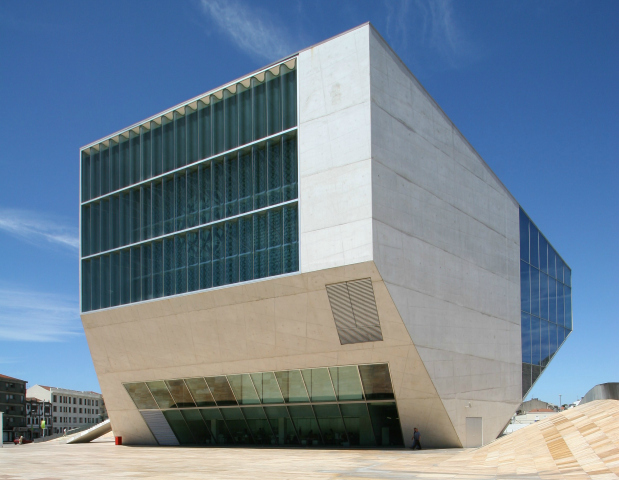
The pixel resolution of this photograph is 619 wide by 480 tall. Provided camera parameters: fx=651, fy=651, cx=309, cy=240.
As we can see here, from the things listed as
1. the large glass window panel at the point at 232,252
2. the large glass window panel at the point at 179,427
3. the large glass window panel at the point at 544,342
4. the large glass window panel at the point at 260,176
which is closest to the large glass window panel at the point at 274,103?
the large glass window panel at the point at 260,176

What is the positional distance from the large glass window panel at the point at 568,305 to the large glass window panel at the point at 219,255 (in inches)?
1040

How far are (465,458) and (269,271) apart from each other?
11182mm

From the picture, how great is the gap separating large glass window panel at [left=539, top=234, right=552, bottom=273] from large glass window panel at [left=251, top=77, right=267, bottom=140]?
2088 centimetres

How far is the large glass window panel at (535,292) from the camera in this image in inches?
1518

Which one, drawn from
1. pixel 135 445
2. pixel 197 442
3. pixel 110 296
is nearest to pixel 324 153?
pixel 110 296

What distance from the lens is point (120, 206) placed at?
35094mm

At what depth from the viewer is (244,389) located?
32.1 m

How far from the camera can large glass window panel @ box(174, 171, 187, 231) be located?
3197cm

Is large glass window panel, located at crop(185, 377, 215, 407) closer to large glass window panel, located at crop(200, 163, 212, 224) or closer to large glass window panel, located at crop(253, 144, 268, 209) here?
large glass window panel, located at crop(200, 163, 212, 224)

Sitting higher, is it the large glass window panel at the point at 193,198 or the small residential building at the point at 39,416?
the large glass window panel at the point at 193,198

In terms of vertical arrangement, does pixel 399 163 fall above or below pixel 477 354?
above

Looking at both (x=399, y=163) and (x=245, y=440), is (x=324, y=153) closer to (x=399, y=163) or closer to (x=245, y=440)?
(x=399, y=163)

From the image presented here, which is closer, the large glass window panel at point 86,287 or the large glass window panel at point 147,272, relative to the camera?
the large glass window panel at point 147,272

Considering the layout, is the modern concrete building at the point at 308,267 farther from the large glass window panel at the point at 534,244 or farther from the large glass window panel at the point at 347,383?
the large glass window panel at the point at 534,244
